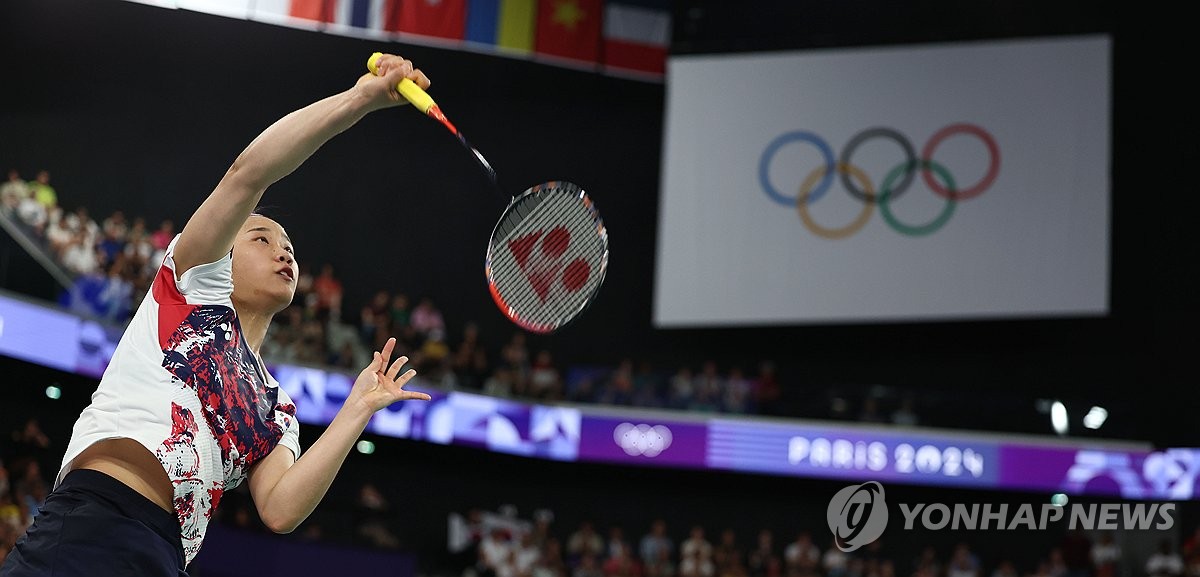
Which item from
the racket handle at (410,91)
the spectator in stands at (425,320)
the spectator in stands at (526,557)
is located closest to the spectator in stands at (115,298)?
the spectator in stands at (526,557)

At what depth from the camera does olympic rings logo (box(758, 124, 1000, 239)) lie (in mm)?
19047

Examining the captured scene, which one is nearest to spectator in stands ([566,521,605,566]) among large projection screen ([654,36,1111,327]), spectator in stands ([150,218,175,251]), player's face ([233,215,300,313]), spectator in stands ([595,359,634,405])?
spectator in stands ([595,359,634,405])

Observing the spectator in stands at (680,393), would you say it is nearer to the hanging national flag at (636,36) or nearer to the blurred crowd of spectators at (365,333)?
the blurred crowd of spectators at (365,333)

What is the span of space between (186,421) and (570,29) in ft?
56.9

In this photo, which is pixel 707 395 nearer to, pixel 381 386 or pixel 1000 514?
pixel 1000 514

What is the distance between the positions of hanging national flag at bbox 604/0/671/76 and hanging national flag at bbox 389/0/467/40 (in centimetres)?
238

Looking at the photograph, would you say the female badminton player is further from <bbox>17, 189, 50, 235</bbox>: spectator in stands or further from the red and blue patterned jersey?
<bbox>17, 189, 50, 235</bbox>: spectator in stands

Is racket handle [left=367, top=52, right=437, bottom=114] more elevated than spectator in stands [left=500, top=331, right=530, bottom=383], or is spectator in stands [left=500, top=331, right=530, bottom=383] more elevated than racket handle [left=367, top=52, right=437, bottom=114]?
racket handle [left=367, top=52, right=437, bottom=114]

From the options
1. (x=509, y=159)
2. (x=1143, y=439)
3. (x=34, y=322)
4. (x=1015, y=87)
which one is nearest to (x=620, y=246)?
(x=509, y=159)

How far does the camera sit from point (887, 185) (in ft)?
63.2

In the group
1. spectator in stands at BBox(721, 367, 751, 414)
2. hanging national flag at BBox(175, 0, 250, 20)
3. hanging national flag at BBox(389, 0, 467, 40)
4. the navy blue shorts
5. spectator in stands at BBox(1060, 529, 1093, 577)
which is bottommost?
spectator in stands at BBox(1060, 529, 1093, 577)

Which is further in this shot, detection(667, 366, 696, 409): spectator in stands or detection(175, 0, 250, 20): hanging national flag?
detection(667, 366, 696, 409): spectator in stands

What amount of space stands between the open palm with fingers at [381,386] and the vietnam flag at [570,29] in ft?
54.4

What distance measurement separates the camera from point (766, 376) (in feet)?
62.2
